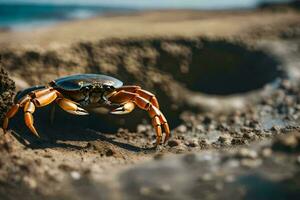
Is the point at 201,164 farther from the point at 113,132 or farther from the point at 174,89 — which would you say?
the point at 174,89

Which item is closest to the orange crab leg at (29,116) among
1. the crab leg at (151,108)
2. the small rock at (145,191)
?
the crab leg at (151,108)

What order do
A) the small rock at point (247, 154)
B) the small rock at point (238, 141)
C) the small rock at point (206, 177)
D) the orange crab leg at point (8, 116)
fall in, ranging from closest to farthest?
the small rock at point (206, 177)
the small rock at point (247, 154)
the orange crab leg at point (8, 116)
the small rock at point (238, 141)

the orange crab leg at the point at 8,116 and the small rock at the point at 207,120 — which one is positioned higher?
the orange crab leg at the point at 8,116

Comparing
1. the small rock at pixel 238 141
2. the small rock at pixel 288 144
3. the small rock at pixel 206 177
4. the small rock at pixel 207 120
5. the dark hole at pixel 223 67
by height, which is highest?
the small rock at pixel 288 144

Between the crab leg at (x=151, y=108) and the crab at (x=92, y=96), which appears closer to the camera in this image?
the crab at (x=92, y=96)

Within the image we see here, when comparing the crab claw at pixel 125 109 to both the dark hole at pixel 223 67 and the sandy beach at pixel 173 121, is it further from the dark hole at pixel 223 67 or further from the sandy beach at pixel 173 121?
the dark hole at pixel 223 67

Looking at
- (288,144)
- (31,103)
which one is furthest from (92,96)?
(288,144)

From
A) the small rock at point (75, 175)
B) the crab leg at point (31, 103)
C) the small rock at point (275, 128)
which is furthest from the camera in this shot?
the small rock at point (275, 128)
